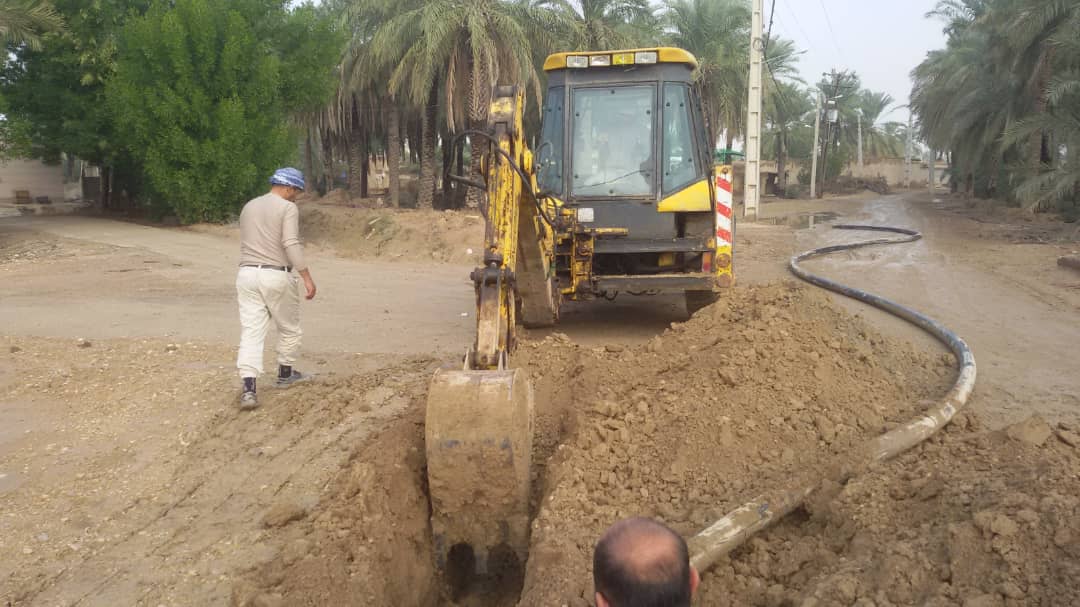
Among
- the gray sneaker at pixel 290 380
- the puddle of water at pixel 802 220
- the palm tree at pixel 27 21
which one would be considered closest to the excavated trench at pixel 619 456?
the gray sneaker at pixel 290 380

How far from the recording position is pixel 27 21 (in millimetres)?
16906

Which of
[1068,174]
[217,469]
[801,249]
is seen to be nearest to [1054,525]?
[217,469]

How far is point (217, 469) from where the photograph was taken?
489cm

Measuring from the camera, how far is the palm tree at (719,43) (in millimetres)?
32188

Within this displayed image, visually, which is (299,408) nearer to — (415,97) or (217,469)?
(217,469)

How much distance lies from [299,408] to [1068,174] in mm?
19680

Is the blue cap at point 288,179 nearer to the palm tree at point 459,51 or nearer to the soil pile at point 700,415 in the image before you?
the soil pile at point 700,415

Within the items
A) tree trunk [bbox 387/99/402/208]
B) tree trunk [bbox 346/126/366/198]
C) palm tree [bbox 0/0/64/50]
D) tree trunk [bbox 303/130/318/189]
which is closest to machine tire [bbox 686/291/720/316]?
palm tree [bbox 0/0/64/50]

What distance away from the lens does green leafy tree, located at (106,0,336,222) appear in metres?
17.4

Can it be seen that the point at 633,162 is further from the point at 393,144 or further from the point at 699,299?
the point at 393,144

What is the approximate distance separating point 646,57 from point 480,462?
5.36 meters

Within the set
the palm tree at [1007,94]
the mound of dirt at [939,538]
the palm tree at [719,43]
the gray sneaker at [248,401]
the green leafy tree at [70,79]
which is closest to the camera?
the mound of dirt at [939,538]

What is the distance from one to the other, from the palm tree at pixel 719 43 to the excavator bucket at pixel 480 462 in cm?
3004

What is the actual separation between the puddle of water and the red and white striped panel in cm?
1594
